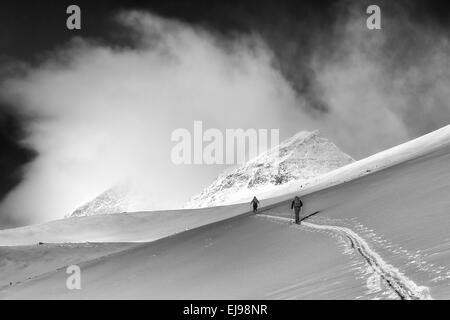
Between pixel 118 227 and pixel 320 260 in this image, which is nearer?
pixel 320 260

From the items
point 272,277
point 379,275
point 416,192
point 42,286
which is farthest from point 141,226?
point 379,275

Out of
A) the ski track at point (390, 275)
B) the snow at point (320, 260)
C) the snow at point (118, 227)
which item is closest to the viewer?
the ski track at point (390, 275)

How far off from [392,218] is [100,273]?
12.9m

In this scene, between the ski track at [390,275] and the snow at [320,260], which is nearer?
the ski track at [390,275]

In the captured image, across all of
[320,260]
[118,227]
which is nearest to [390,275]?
[320,260]

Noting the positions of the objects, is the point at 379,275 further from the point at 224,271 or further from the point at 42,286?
the point at 42,286

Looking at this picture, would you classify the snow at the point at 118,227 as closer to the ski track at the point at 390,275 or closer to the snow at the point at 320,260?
the snow at the point at 320,260

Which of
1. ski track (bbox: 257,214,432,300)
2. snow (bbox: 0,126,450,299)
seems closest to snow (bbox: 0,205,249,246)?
snow (bbox: 0,126,450,299)

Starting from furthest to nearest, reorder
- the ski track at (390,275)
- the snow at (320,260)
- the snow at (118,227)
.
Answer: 1. the snow at (118,227)
2. the snow at (320,260)
3. the ski track at (390,275)

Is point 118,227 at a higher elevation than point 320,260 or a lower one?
higher

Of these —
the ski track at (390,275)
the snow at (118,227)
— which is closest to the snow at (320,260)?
the ski track at (390,275)

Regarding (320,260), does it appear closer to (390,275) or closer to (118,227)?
(390,275)

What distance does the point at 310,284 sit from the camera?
9.87 meters

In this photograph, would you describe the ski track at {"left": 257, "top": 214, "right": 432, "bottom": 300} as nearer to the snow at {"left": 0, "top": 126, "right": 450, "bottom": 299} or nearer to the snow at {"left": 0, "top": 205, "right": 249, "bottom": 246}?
the snow at {"left": 0, "top": 126, "right": 450, "bottom": 299}
